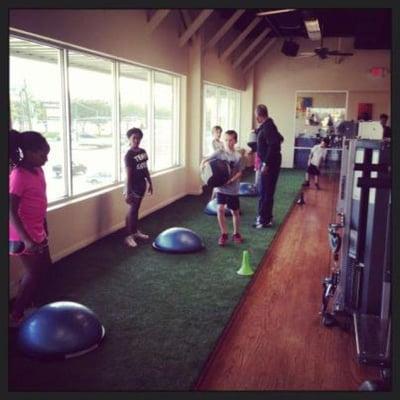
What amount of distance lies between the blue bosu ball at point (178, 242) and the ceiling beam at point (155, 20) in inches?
128

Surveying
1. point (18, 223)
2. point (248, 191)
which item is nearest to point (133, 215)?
point (18, 223)

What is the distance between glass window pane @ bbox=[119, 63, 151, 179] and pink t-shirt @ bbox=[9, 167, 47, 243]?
11.2 ft

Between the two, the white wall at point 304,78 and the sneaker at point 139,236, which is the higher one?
the white wall at point 304,78

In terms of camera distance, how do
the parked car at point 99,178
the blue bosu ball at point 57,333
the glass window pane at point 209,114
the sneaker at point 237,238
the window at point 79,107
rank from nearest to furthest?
the blue bosu ball at point 57,333, the window at point 79,107, the sneaker at point 237,238, the parked car at point 99,178, the glass window pane at point 209,114

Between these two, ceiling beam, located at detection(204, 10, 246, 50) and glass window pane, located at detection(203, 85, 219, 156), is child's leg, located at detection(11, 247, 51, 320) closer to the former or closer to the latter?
ceiling beam, located at detection(204, 10, 246, 50)

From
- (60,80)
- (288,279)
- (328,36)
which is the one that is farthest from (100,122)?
(328,36)

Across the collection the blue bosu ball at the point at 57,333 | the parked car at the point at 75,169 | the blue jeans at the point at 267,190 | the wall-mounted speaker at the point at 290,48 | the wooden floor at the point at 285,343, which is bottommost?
the wooden floor at the point at 285,343

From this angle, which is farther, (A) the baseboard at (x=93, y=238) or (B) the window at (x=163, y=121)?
(B) the window at (x=163, y=121)

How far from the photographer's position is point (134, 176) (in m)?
5.75

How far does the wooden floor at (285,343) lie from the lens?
308cm

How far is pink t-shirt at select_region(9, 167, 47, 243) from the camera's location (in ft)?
11.1

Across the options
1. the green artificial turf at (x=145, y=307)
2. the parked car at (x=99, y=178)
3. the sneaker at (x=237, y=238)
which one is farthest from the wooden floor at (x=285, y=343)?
the parked car at (x=99, y=178)

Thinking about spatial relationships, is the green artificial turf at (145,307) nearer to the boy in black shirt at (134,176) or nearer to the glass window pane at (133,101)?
the boy in black shirt at (134,176)

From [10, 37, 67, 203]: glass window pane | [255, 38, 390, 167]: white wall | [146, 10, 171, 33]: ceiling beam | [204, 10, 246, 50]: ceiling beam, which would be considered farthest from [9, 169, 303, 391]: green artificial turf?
[255, 38, 390, 167]: white wall
